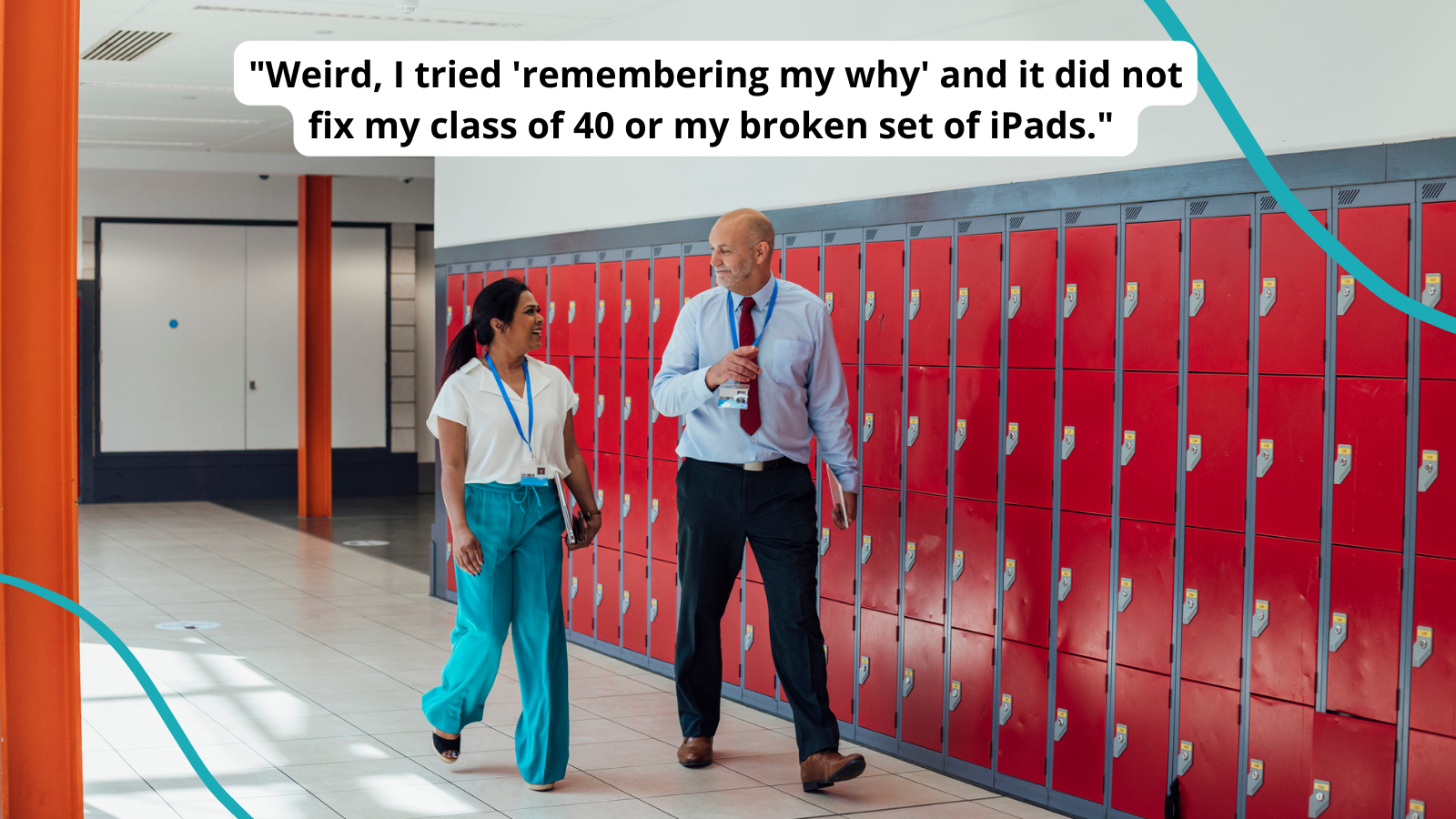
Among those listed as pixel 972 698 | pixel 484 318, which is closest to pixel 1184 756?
pixel 972 698

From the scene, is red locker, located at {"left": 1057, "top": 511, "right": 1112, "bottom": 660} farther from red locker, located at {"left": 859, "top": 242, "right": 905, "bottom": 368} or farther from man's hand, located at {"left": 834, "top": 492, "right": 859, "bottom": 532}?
red locker, located at {"left": 859, "top": 242, "right": 905, "bottom": 368}

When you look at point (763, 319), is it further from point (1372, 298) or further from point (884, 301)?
point (1372, 298)

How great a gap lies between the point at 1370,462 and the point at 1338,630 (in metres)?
0.43

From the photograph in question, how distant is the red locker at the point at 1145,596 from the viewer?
386cm

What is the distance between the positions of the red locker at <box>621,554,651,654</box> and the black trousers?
1765mm

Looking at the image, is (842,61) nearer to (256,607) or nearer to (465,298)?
(465,298)

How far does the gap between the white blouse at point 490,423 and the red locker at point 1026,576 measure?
1.43 meters

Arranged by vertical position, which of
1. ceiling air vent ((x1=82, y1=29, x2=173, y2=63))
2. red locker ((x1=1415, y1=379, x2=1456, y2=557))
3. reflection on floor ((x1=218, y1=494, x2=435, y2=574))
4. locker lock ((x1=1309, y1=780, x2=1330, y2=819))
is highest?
ceiling air vent ((x1=82, y1=29, x2=173, y2=63))

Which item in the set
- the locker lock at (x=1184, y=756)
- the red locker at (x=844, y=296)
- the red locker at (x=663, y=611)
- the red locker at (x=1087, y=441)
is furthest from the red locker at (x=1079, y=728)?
the red locker at (x=663, y=611)

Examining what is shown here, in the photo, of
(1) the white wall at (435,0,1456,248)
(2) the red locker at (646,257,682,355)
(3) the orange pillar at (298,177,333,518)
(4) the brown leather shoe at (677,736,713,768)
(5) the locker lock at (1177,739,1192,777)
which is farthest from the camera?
(3) the orange pillar at (298,177,333,518)

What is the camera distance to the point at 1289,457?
3527 mm

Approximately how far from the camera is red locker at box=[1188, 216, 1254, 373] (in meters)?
3.63

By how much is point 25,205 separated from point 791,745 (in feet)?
9.75

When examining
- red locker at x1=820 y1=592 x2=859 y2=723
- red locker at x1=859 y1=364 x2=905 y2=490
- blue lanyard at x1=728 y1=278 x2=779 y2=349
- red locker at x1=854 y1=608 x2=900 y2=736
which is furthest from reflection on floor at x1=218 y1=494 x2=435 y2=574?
blue lanyard at x1=728 y1=278 x2=779 y2=349
